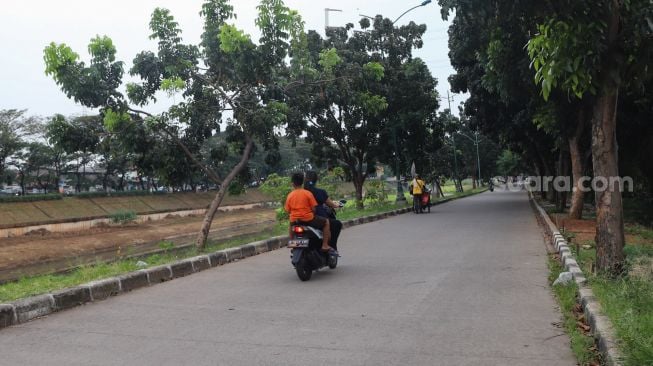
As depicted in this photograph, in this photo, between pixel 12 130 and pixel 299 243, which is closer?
pixel 299 243

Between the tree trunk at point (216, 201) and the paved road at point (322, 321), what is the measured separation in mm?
2674

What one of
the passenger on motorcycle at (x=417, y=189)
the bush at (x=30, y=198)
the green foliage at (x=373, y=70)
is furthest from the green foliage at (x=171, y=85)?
the bush at (x=30, y=198)

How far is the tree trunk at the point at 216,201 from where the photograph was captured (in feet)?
38.7

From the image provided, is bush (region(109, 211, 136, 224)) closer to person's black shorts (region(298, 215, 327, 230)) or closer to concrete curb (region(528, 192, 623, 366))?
person's black shorts (region(298, 215, 327, 230))

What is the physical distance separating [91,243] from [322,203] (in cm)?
2433

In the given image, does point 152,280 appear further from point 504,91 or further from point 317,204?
point 504,91

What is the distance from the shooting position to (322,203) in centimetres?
845

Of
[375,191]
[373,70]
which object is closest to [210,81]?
[373,70]

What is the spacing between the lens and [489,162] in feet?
237

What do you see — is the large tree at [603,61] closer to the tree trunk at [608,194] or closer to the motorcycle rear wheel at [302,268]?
the tree trunk at [608,194]

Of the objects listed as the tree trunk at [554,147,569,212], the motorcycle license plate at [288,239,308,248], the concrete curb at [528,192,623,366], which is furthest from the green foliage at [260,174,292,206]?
the tree trunk at [554,147,569,212]

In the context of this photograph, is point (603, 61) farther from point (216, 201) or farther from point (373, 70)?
point (373, 70)

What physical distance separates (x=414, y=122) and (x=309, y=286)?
19.2 metres

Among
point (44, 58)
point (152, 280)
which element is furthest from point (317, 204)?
point (44, 58)
